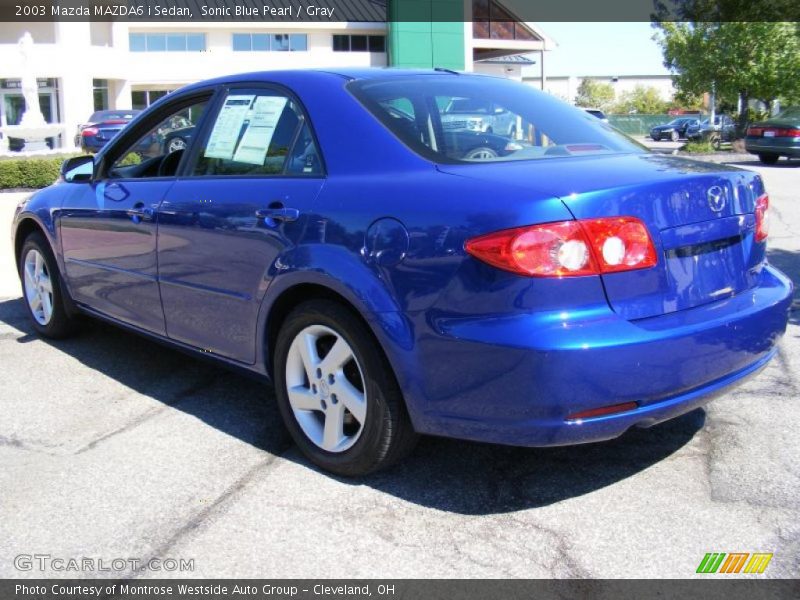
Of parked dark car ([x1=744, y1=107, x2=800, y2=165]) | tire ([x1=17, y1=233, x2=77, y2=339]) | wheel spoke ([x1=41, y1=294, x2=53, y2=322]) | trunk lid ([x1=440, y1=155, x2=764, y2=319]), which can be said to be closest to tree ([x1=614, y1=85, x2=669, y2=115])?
parked dark car ([x1=744, y1=107, x2=800, y2=165])

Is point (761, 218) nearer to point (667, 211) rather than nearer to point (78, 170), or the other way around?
point (667, 211)

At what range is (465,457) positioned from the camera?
A: 3.73 metres

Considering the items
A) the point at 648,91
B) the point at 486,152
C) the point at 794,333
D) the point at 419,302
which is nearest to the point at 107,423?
the point at 419,302

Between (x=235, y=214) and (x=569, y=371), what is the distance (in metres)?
1.73

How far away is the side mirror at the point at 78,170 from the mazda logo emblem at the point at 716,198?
11.9ft

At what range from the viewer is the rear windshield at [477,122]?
3469 mm

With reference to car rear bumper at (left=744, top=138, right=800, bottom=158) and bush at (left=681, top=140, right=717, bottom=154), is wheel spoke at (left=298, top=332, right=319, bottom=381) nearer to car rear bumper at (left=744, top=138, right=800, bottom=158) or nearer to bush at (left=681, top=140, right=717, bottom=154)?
car rear bumper at (left=744, top=138, right=800, bottom=158)

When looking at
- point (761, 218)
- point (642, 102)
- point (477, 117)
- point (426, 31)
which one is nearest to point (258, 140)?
point (477, 117)

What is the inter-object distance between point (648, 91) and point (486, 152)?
104380 millimetres

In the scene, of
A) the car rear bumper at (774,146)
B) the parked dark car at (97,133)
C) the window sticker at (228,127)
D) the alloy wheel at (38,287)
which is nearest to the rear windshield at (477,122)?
the window sticker at (228,127)

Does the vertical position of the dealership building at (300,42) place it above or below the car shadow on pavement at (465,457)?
above

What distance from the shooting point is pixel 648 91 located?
101 meters
